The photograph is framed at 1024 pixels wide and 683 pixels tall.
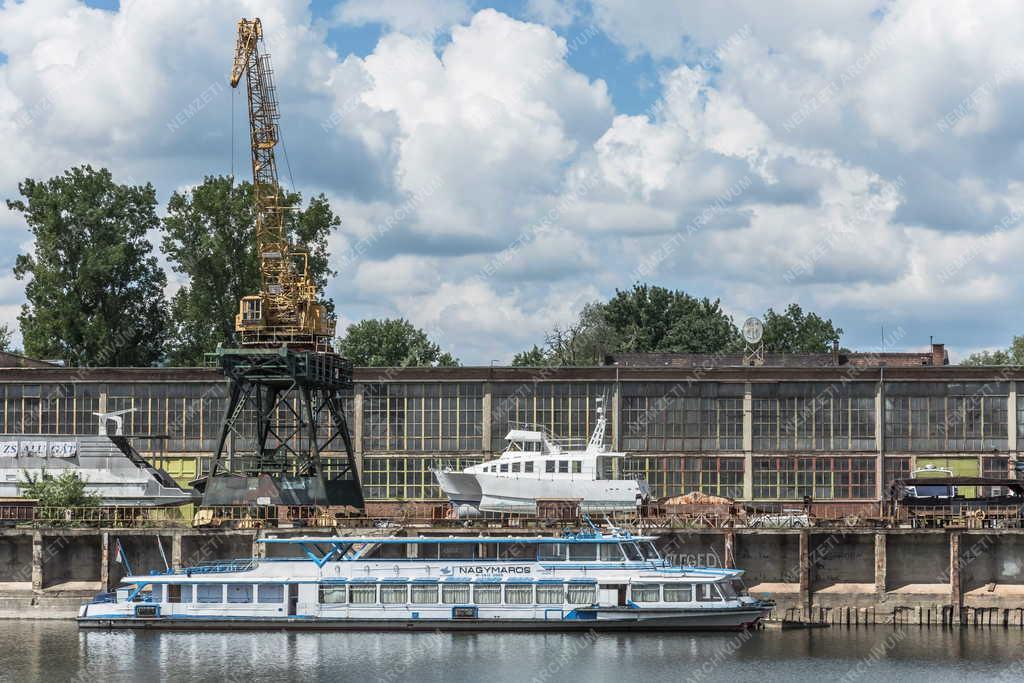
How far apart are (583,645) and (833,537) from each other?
16.0 m

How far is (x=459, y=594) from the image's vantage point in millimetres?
72375

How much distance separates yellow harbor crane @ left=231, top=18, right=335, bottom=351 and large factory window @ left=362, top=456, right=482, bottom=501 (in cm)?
965

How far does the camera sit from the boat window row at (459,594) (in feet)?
236

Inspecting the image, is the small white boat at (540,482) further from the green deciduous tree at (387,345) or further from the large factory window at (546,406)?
the green deciduous tree at (387,345)

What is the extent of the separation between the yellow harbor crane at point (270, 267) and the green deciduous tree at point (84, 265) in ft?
101

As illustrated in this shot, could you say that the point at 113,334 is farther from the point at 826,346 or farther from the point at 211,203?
the point at 826,346

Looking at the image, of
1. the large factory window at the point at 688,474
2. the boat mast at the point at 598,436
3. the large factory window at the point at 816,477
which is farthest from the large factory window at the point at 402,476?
the large factory window at the point at 816,477

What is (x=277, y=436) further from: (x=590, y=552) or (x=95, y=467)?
(x=590, y=552)

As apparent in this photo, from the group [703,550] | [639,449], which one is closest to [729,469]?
[639,449]

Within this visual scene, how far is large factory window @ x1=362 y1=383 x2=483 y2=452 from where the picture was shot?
96.4 metres

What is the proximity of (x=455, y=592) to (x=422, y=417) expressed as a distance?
25.5 m

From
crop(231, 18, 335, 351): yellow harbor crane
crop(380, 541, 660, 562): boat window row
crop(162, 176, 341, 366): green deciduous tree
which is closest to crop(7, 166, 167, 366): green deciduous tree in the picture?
crop(162, 176, 341, 366): green deciduous tree

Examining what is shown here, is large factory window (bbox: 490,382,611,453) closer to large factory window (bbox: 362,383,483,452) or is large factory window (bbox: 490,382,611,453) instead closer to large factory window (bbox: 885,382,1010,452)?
large factory window (bbox: 362,383,483,452)

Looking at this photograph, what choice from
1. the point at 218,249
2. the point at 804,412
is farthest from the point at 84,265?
the point at 804,412
